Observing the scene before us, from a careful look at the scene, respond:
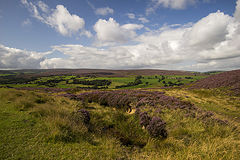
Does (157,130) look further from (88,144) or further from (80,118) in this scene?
(80,118)

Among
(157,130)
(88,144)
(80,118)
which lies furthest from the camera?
(80,118)

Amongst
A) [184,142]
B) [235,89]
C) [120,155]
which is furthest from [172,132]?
[235,89]

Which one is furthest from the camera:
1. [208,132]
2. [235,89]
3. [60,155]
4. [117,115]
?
[235,89]

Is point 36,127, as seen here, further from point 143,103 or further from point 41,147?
point 143,103

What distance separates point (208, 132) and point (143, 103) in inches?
265

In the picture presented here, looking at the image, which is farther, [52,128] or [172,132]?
[172,132]

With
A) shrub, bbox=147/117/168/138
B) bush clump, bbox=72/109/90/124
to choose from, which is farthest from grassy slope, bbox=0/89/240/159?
bush clump, bbox=72/109/90/124

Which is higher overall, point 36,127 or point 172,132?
point 36,127

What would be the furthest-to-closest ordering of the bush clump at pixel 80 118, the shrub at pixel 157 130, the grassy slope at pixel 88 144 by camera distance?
the bush clump at pixel 80 118 → the shrub at pixel 157 130 → the grassy slope at pixel 88 144

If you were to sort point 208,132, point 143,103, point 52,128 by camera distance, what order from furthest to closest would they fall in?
point 143,103 < point 208,132 < point 52,128

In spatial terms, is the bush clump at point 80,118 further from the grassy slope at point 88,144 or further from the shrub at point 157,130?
the shrub at point 157,130

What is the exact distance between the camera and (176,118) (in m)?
7.80

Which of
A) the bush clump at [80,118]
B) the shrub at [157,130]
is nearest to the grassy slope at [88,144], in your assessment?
the shrub at [157,130]

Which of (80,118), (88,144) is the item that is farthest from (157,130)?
(80,118)
